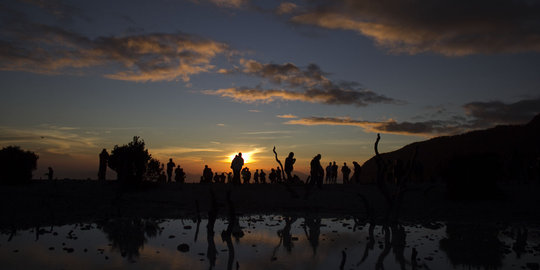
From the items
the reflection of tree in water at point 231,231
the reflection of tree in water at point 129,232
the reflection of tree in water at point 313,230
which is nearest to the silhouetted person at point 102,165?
the reflection of tree in water at point 129,232

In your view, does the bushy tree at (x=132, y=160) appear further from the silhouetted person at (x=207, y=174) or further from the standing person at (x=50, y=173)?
the silhouetted person at (x=207, y=174)

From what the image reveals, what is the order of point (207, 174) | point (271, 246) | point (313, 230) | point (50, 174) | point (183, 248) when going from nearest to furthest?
point (183, 248)
point (271, 246)
point (313, 230)
point (50, 174)
point (207, 174)

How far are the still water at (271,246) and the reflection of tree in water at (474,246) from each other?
3 cm

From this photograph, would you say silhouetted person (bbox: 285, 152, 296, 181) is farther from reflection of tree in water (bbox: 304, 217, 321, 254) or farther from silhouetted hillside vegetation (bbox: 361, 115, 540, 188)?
silhouetted hillside vegetation (bbox: 361, 115, 540, 188)

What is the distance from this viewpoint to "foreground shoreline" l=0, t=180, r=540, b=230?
76.5 feet

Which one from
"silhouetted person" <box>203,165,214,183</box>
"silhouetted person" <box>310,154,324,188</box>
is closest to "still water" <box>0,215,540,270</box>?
"silhouetted person" <box>310,154,324,188</box>

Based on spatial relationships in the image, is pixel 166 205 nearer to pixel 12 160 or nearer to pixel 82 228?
pixel 82 228

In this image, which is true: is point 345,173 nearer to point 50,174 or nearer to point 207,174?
point 207,174

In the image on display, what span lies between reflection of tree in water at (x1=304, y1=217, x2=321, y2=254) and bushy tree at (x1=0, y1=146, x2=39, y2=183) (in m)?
23.4

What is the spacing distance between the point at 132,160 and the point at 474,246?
85.8ft

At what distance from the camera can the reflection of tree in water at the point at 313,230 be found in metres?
15.9

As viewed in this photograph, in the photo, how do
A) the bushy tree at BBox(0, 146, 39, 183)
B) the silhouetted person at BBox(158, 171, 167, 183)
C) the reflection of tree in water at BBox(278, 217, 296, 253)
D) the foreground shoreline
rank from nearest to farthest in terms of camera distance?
1. the reflection of tree in water at BBox(278, 217, 296, 253)
2. the foreground shoreline
3. the bushy tree at BBox(0, 146, 39, 183)
4. the silhouetted person at BBox(158, 171, 167, 183)

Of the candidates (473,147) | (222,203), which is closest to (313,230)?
(222,203)

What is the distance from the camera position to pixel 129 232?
18.1m
